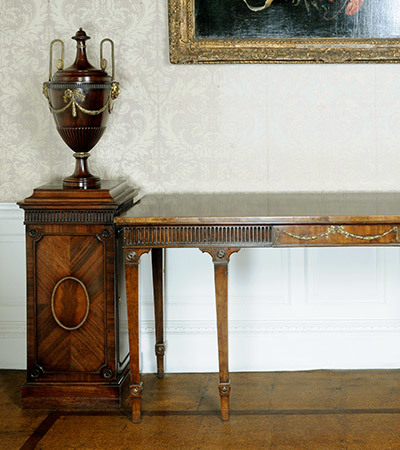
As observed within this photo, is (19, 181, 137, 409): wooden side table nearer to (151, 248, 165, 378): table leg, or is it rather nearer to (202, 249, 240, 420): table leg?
(151, 248, 165, 378): table leg

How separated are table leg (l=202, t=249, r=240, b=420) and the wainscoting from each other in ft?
2.42

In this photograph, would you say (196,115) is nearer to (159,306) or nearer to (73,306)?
(159,306)

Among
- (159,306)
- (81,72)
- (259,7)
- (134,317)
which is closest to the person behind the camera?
(134,317)

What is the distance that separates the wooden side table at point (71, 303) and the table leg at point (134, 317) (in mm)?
203

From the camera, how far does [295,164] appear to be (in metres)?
4.03

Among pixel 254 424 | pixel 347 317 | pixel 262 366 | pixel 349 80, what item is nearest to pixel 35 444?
pixel 254 424

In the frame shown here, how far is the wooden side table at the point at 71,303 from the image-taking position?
11.5ft

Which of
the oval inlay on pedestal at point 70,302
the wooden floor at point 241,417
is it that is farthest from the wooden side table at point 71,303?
the wooden floor at point 241,417

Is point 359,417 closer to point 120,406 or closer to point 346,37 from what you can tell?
point 120,406

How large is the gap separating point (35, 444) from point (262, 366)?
139 centimetres

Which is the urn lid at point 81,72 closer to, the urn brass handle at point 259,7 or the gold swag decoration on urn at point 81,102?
the gold swag decoration on urn at point 81,102

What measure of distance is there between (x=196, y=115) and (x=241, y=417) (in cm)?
158

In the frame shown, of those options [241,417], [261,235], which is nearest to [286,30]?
[261,235]

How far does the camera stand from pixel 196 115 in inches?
158
